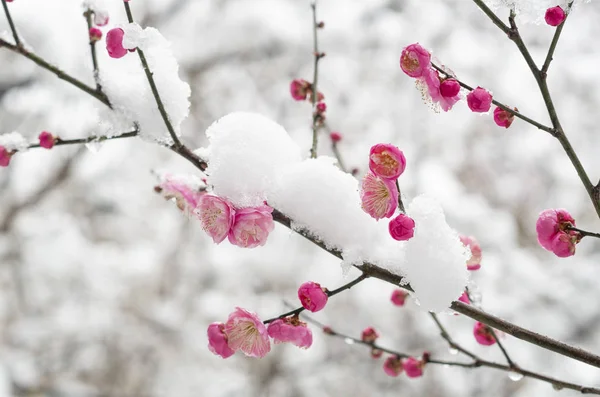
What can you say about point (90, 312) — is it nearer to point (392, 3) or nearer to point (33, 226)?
point (33, 226)

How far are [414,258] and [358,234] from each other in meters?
0.11

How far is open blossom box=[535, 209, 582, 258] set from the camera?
1.00m

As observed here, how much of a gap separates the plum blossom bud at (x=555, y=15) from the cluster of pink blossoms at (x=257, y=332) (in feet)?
2.10

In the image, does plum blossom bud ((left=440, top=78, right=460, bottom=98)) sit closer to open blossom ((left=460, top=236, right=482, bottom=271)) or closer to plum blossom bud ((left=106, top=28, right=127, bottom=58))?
open blossom ((left=460, top=236, right=482, bottom=271))

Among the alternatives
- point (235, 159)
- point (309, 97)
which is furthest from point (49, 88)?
point (235, 159)

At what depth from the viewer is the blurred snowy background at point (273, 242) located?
5.07 meters

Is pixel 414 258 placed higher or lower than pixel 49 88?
lower

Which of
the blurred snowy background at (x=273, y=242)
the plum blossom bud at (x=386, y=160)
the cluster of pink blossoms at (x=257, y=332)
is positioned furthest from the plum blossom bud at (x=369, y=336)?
the blurred snowy background at (x=273, y=242)

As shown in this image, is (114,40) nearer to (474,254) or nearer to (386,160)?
(386,160)

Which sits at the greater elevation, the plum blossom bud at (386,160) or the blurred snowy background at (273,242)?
the blurred snowy background at (273,242)

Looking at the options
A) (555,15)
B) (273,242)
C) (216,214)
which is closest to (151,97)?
(216,214)

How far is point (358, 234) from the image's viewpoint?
98 centimetres

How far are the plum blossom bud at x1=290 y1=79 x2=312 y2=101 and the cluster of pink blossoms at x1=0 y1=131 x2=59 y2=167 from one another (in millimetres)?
669

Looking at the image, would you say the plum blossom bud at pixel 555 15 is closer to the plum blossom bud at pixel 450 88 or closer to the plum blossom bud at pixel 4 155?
the plum blossom bud at pixel 450 88
